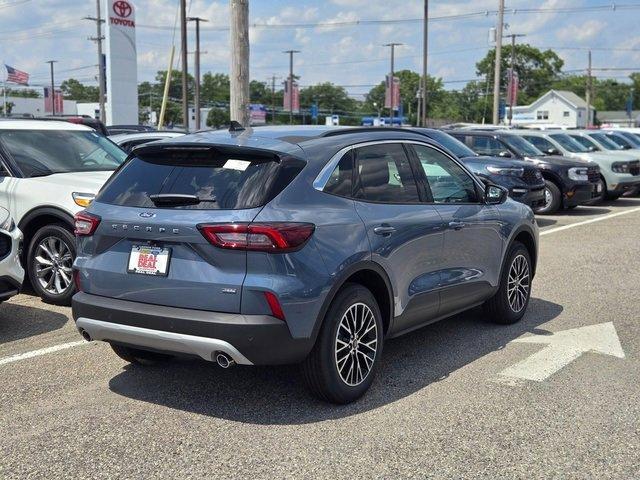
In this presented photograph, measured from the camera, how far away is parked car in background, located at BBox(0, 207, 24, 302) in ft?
20.9

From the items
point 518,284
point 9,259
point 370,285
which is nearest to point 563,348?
point 518,284

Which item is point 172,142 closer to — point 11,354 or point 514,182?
point 11,354

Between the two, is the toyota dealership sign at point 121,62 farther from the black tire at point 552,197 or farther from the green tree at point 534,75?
the green tree at point 534,75

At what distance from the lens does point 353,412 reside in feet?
15.3

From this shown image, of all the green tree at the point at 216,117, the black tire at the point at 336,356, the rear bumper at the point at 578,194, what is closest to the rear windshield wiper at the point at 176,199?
the black tire at the point at 336,356

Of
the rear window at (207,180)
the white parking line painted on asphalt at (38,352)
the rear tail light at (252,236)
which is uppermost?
the rear window at (207,180)

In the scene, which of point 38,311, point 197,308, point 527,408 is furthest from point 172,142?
point 38,311

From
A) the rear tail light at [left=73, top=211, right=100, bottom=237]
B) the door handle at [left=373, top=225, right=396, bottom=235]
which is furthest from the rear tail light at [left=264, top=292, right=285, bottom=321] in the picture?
the rear tail light at [left=73, top=211, right=100, bottom=237]

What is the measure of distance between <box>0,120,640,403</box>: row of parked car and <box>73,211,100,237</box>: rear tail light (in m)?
0.01

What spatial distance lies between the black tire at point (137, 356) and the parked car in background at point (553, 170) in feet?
38.7

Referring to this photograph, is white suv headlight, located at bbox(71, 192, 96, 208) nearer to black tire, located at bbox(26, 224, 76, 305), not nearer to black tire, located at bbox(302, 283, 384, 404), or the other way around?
black tire, located at bbox(26, 224, 76, 305)

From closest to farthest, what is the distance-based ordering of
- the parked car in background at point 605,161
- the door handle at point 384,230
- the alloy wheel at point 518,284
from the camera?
the door handle at point 384,230, the alloy wheel at point 518,284, the parked car in background at point 605,161

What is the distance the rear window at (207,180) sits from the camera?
14.4 feet

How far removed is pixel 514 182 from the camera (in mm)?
13602
